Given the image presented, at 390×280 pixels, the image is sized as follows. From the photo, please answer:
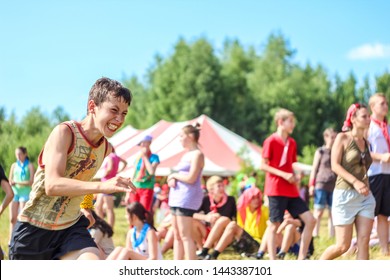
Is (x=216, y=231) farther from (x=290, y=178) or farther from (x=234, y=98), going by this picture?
(x=234, y=98)

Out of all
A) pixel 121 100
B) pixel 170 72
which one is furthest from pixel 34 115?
pixel 121 100

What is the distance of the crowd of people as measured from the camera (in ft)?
13.5

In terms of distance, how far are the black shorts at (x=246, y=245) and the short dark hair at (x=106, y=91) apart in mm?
5642

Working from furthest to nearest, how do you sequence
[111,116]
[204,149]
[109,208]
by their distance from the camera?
[204,149] < [109,208] < [111,116]

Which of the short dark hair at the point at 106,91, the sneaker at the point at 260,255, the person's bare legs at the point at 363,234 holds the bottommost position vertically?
the sneaker at the point at 260,255

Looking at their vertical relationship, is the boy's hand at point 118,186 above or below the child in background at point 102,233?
above

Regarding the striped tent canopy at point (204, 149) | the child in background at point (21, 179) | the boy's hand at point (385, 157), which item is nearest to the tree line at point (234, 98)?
the striped tent canopy at point (204, 149)

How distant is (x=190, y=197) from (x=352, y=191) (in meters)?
1.99

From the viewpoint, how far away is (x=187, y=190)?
7.59 m

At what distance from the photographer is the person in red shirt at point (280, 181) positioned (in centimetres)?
789

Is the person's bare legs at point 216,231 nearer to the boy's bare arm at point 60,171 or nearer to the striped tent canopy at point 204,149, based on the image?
the boy's bare arm at point 60,171

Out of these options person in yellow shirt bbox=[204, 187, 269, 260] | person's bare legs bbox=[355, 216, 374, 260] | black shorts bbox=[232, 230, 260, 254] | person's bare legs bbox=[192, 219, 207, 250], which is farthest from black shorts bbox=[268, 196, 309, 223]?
person's bare legs bbox=[192, 219, 207, 250]

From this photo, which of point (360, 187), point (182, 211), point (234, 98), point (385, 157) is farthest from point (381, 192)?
A: point (234, 98)

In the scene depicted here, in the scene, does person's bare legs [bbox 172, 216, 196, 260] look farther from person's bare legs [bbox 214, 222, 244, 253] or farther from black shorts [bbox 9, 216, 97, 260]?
black shorts [bbox 9, 216, 97, 260]
